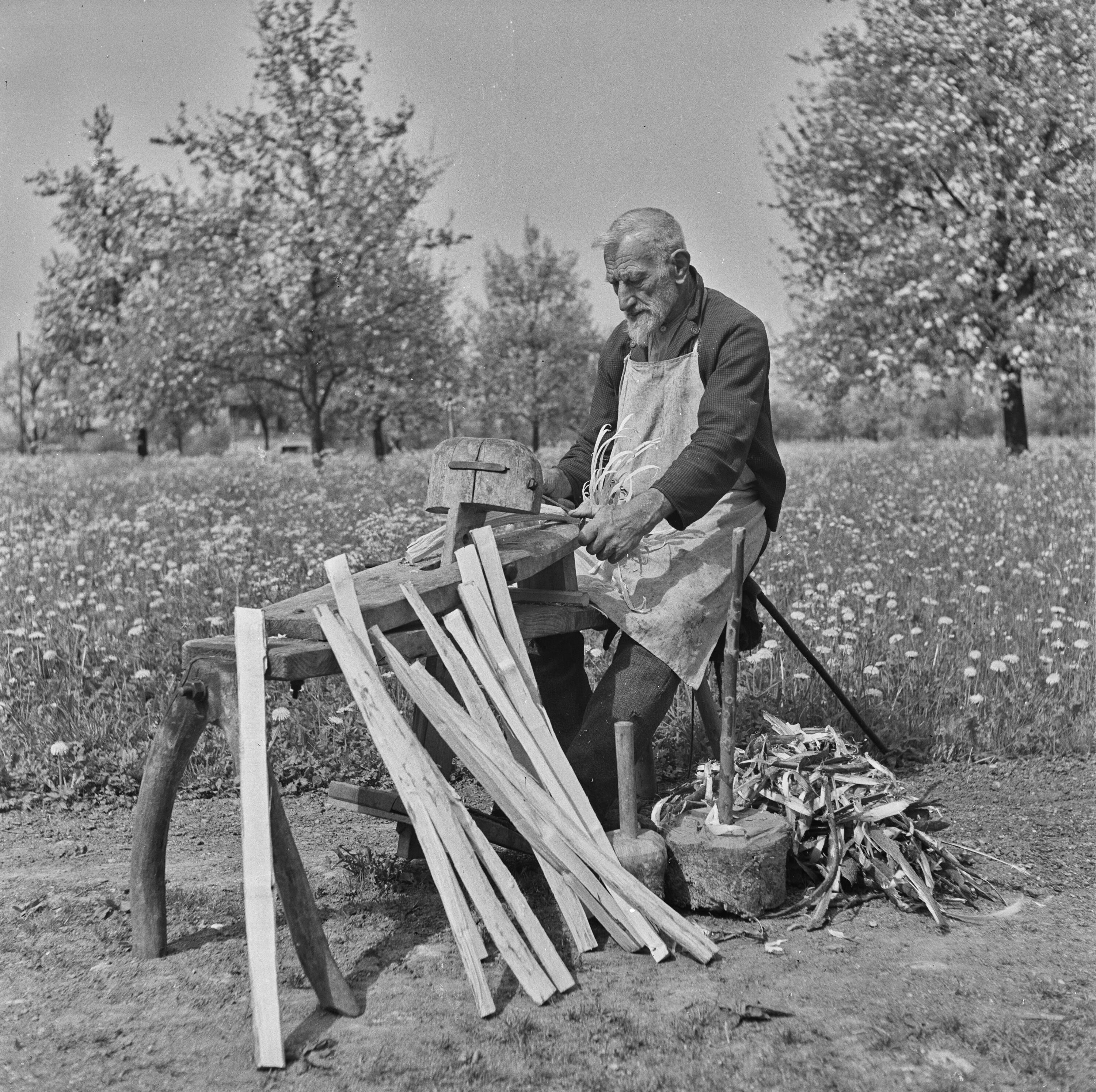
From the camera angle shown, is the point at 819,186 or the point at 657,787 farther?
the point at 819,186

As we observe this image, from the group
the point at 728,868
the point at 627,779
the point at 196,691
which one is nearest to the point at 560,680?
the point at 627,779

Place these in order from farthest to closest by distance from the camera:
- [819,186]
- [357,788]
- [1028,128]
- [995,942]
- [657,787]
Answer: [819,186] → [1028,128] → [657,787] → [357,788] → [995,942]

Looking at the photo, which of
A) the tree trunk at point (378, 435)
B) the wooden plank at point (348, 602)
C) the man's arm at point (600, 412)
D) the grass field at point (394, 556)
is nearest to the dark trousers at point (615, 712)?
the man's arm at point (600, 412)

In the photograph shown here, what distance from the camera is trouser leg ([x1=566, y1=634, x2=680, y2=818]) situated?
3645 mm

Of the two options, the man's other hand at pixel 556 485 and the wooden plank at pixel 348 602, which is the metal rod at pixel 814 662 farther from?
the wooden plank at pixel 348 602

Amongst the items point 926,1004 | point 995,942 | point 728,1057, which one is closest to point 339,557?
point 728,1057

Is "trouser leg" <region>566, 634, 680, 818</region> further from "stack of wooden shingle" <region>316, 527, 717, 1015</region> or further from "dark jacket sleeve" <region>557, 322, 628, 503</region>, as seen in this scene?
"dark jacket sleeve" <region>557, 322, 628, 503</region>

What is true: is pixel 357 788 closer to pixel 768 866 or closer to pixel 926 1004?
pixel 768 866

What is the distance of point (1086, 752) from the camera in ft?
16.9

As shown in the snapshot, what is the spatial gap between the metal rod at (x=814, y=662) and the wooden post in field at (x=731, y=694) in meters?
0.49

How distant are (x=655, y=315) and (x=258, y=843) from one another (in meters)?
2.03

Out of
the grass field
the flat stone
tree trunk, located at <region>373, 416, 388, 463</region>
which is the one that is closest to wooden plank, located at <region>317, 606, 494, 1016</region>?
the flat stone

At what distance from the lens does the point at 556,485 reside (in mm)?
3973

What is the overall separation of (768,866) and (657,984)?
58 cm
